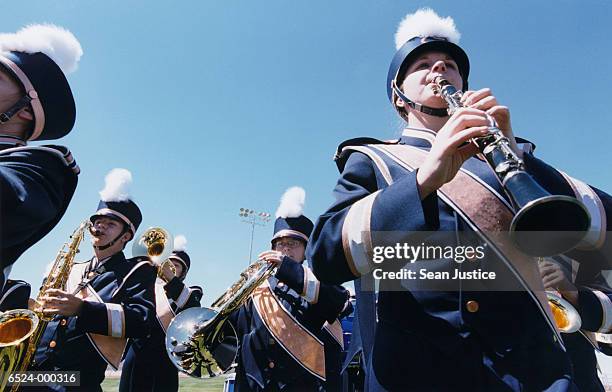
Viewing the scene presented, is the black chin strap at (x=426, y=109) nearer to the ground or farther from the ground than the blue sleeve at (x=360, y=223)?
farther from the ground

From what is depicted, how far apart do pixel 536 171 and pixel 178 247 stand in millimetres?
Result: 9916

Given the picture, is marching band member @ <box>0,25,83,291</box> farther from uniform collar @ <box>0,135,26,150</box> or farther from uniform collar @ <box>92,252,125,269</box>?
uniform collar @ <box>92,252,125,269</box>

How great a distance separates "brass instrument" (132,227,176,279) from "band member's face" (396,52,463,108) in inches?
243

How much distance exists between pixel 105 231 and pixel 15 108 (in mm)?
3713

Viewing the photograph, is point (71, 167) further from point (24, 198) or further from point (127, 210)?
point (127, 210)

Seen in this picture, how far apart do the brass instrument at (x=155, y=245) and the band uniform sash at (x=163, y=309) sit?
0.41 metres

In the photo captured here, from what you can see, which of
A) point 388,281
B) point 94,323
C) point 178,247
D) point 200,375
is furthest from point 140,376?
point 388,281

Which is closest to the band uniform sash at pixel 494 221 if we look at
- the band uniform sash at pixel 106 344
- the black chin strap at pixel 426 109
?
the black chin strap at pixel 426 109

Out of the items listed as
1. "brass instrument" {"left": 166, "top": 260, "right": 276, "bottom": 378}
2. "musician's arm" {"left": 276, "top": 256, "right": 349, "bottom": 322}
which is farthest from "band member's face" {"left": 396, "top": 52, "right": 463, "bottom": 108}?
"brass instrument" {"left": 166, "top": 260, "right": 276, "bottom": 378}

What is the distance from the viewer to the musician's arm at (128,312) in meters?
4.59

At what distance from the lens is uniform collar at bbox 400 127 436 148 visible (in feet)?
7.15

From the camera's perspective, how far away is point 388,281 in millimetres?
1768

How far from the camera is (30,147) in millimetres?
2320

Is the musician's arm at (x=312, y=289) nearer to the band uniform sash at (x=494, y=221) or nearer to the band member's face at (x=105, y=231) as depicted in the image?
the band member's face at (x=105, y=231)
